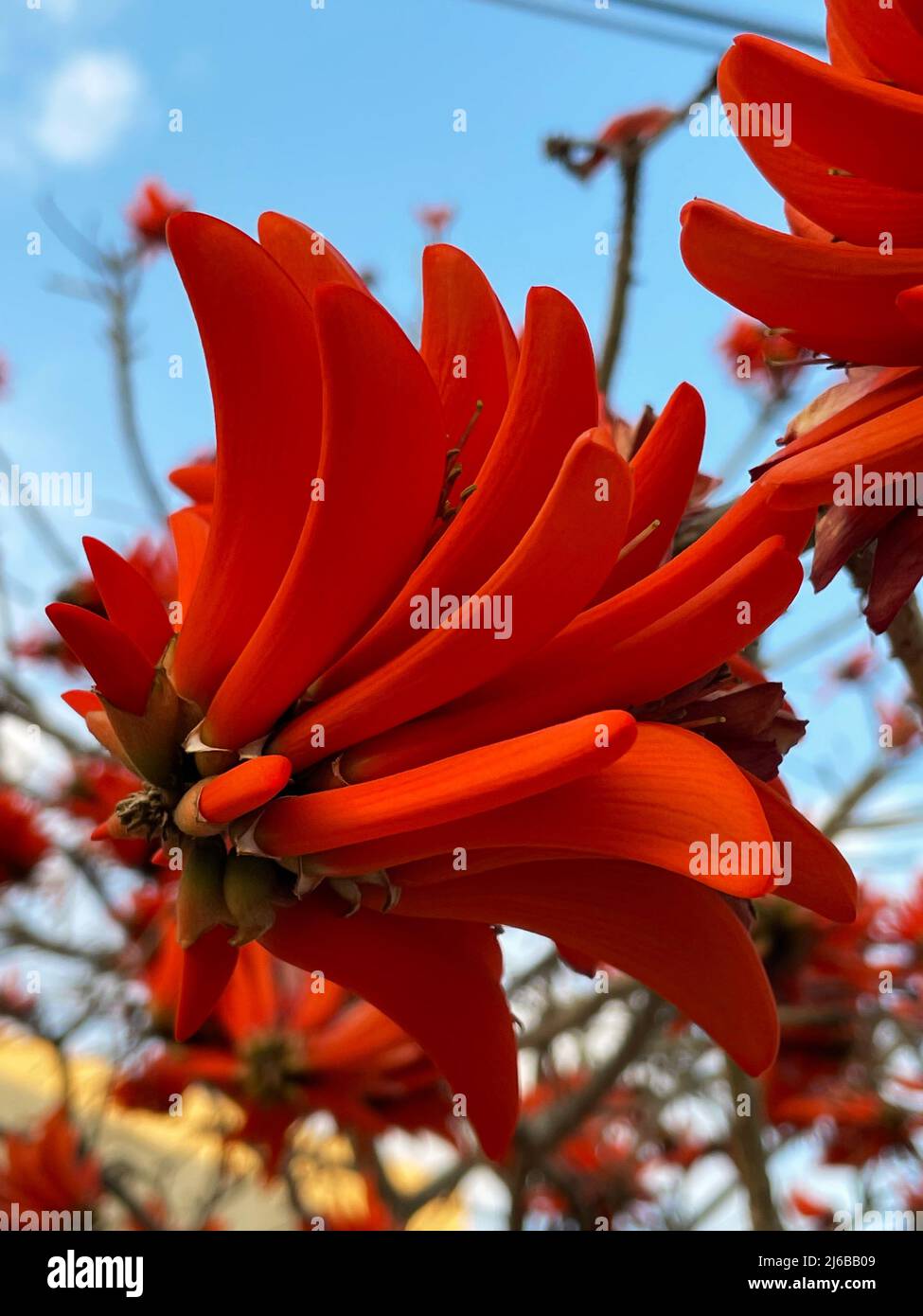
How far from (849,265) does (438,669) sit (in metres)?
0.20

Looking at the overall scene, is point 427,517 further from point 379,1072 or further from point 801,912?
point 801,912

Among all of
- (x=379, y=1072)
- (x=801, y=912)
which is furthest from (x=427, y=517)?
(x=801, y=912)

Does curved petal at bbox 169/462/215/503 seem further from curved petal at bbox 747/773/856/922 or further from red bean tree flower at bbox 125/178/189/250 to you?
red bean tree flower at bbox 125/178/189/250

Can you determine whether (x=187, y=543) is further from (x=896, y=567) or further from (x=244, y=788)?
(x=896, y=567)

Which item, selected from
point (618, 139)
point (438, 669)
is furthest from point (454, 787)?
point (618, 139)

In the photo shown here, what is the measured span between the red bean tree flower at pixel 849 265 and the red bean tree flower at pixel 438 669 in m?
0.03

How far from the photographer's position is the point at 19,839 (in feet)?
6.31

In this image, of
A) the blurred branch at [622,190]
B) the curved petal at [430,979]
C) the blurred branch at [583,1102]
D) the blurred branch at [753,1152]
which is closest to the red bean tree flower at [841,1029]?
the blurred branch at [583,1102]

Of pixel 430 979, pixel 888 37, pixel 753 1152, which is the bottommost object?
pixel 753 1152

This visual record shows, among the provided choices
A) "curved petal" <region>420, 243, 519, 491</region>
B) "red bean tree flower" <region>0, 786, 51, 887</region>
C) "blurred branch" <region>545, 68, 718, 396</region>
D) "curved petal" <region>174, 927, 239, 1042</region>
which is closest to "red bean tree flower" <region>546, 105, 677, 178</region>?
"blurred branch" <region>545, 68, 718, 396</region>

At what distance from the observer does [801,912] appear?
161 centimetres

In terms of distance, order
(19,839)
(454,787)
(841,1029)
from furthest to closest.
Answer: (19,839), (841,1029), (454,787)
